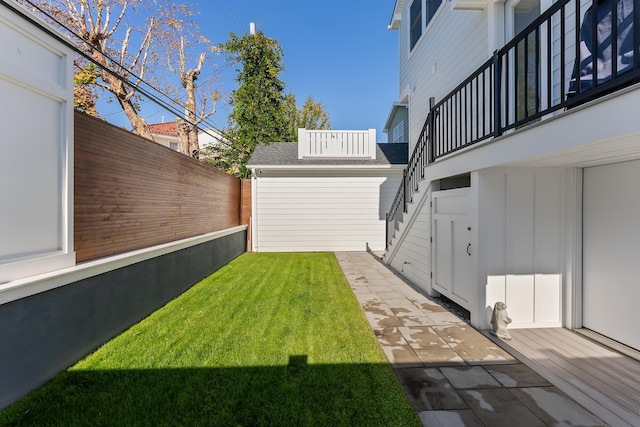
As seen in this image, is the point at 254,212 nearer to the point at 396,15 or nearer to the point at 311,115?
the point at 396,15

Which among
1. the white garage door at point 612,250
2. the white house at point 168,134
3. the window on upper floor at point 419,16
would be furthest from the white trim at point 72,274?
the white house at point 168,134

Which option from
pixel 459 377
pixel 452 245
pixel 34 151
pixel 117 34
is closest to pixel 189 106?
pixel 117 34

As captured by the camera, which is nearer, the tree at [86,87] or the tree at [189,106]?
the tree at [86,87]

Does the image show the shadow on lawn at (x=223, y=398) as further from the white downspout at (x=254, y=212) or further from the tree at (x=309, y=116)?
the tree at (x=309, y=116)

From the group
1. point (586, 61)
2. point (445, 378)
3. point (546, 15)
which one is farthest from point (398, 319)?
point (546, 15)

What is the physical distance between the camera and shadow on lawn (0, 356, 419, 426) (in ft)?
6.50

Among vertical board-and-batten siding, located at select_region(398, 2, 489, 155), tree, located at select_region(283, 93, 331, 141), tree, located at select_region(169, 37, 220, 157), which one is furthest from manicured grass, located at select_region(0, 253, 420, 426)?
tree, located at select_region(283, 93, 331, 141)

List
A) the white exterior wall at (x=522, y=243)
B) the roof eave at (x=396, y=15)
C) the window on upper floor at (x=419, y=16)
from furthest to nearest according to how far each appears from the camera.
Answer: the roof eave at (x=396, y=15)
the window on upper floor at (x=419, y=16)
the white exterior wall at (x=522, y=243)

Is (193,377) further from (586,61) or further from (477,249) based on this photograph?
(586,61)

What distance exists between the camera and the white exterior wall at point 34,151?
2.08m

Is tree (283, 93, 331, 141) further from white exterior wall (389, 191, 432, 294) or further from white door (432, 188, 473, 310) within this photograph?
white door (432, 188, 473, 310)

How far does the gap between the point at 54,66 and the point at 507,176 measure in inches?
182

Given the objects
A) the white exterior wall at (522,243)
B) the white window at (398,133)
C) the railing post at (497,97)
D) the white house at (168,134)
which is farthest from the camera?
the white house at (168,134)

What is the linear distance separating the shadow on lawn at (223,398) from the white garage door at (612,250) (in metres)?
2.50
